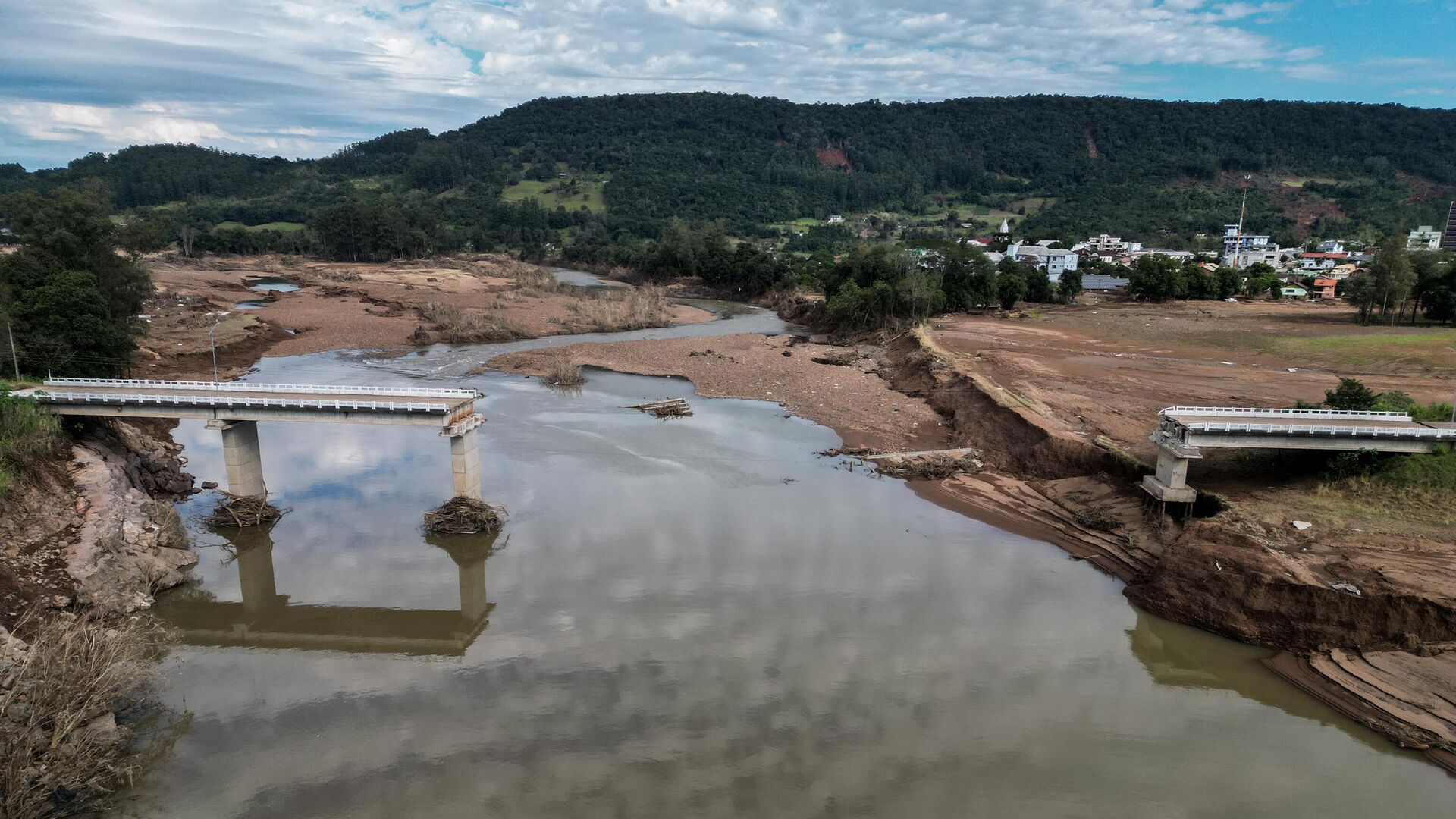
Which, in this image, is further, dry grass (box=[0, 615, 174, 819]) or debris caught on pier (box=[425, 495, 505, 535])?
debris caught on pier (box=[425, 495, 505, 535])

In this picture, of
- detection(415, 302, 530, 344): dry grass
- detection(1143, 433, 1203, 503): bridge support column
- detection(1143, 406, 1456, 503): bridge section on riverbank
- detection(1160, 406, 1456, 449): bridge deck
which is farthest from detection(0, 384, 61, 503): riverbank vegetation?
detection(415, 302, 530, 344): dry grass

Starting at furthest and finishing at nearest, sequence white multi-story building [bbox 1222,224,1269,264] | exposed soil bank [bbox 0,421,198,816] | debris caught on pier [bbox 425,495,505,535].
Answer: white multi-story building [bbox 1222,224,1269,264] < debris caught on pier [bbox 425,495,505,535] < exposed soil bank [bbox 0,421,198,816]

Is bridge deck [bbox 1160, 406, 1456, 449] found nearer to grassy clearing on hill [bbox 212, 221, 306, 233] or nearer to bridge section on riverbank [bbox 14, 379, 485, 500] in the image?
bridge section on riverbank [bbox 14, 379, 485, 500]

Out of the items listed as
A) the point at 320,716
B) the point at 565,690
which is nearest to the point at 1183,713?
the point at 565,690

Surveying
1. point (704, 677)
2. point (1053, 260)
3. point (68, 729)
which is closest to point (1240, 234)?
point (1053, 260)

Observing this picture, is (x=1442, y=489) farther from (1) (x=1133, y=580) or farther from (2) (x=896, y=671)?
(2) (x=896, y=671)

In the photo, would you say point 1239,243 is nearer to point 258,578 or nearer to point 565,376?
point 565,376

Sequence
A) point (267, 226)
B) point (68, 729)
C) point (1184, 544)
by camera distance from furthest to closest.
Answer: point (267, 226), point (1184, 544), point (68, 729)

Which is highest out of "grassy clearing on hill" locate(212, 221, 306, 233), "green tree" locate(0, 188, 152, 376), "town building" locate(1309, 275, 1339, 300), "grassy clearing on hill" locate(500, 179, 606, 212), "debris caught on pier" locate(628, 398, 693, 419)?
"grassy clearing on hill" locate(500, 179, 606, 212)

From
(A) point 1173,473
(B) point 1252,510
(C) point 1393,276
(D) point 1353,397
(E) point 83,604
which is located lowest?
(E) point 83,604
